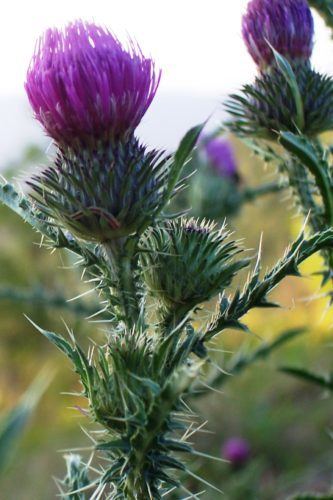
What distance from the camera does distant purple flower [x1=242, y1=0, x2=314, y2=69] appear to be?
64.7 inches

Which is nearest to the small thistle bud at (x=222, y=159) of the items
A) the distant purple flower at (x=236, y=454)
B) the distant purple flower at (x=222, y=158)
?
the distant purple flower at (x=222, y=158)

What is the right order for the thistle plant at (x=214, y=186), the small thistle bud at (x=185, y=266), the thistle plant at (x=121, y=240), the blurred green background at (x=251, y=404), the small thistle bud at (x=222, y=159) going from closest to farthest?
the thistle plant at (x=121, y=240) → the small thistle bud at (x=185, y=266) → the thistle plant at (x=214, y=186) → the small thistle bud at (x=222, y=159) → the blurred green background at (x=251, y=404)

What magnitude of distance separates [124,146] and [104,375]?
1.54 ft

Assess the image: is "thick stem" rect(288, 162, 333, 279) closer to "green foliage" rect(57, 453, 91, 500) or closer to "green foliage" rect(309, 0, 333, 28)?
"green foliage" rect(309, 0, 333, 28)

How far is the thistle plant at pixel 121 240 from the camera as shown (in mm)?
1154

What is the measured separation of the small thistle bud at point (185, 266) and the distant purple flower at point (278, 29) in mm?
573

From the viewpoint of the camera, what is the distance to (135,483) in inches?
45.7

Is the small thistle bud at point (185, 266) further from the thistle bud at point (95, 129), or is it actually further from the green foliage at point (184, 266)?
the thistle bud at point (95, 129)

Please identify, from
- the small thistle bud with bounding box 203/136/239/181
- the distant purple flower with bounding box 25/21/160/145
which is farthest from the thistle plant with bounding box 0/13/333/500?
the small thistle bud with bounding box 203/136/239/181

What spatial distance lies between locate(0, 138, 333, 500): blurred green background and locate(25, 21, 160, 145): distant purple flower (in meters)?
1.47

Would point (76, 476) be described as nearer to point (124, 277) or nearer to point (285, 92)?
point (124, 277)

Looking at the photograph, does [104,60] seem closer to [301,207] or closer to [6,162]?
[301,207]

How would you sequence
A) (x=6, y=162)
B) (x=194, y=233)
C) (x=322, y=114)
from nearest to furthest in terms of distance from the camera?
(x=194, y=233) < (x=322, y=114) < (x=6, y=162)

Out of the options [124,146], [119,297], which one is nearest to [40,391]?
[119,297]
